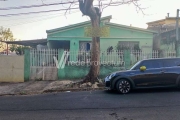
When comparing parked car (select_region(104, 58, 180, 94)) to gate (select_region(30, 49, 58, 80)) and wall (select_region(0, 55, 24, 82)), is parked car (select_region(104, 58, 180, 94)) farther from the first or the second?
wall (select_region(0, 55, 24, 82))

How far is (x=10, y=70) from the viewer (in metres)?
11.9

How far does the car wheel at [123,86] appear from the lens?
8.02 m

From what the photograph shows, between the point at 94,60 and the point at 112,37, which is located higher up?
the point at 112,37

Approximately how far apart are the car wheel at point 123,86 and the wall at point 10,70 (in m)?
6.82

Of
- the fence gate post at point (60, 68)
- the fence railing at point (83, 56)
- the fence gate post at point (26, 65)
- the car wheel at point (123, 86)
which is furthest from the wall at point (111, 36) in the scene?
the car wheel at point (123, 86)

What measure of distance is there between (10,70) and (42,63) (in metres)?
2.07

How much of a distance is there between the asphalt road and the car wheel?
1.91 feet

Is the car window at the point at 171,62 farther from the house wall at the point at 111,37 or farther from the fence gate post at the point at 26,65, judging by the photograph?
the house wall at the point at 111,37

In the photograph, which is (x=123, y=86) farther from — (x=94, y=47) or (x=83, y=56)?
(x=83, y=56)

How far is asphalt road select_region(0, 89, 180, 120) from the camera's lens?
5.13 meters

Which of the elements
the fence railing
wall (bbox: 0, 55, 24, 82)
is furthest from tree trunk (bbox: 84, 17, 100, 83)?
wall (bbox: 0, 55, 24, 82)

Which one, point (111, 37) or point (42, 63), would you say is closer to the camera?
point (42, 63)

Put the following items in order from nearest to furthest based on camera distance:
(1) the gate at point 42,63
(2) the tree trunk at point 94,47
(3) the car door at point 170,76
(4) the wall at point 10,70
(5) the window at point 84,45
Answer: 1. (3) the car door at point 170,76
2. (2) the tree trunk at point 94,47
3. (4) the wall at point 10,70
4. (1) the gate at point 42,63
5. (5) the window at point 84,45

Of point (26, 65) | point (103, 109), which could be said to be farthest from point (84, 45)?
point (103, 109)
